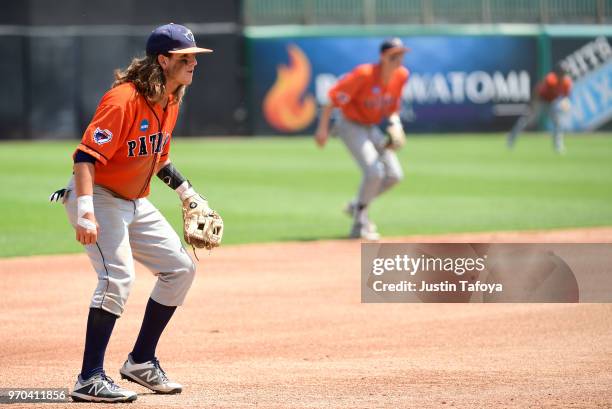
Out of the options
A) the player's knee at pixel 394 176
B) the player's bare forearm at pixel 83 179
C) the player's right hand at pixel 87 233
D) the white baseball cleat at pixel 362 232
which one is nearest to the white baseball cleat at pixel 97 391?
Answer: the player's right hand at pixel 87 233

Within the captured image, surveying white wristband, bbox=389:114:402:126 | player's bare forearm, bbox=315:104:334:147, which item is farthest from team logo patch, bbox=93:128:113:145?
white wristband, bbox=389:114:402:126

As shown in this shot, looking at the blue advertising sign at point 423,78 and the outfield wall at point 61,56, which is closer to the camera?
the outfield wall at point 61,56

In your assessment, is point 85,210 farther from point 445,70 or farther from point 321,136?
point 445,70

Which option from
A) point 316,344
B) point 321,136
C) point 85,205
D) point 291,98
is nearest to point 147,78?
point 85,205

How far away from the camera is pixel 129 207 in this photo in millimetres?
5938

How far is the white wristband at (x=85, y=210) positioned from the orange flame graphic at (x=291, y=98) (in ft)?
82.3

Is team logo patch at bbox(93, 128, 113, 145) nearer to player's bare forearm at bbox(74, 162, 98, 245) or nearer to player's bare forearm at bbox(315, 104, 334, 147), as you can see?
player's bare forearm at bbox(74, 162, 98, 245)

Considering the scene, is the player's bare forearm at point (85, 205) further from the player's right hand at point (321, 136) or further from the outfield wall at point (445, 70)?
the outfield wall at point (445, 70)

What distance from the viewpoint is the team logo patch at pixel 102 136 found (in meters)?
5.62

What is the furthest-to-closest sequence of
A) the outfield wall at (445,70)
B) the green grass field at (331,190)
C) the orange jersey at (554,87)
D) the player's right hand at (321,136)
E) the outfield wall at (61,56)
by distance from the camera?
the outfield wall at (445,70), the outfield wall at (61,56), the orange jersey at (554,87), the green grass field at (331,190), the player's right hand at (321,136)

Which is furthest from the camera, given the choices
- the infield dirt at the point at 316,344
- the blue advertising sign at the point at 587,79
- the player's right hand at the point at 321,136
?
the blue advertising sign at the point at 587,79

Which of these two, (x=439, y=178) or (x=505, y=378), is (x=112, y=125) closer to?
(x=505, y=378)

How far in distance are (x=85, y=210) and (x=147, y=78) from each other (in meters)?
0.77

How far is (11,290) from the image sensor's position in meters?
9.60
